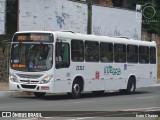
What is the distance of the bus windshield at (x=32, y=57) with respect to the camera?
834 inches

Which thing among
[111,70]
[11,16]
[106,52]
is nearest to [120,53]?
[111,70]

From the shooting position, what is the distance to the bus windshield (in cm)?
2117

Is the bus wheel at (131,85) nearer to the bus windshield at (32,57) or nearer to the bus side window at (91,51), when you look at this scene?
the bus side window at (91,51)

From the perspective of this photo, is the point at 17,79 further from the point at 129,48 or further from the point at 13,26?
the point at 13,26

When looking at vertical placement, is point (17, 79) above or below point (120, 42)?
below

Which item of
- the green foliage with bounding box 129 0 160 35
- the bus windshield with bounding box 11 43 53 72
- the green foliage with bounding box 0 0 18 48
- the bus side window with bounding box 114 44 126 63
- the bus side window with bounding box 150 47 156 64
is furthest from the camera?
the green foliage with bounding box 129 0 160 35

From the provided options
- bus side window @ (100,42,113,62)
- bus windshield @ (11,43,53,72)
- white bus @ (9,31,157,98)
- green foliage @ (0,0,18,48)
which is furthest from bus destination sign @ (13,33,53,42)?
green foliage @ (0,0,18,48)

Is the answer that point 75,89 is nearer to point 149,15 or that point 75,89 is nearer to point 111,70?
point 111,70

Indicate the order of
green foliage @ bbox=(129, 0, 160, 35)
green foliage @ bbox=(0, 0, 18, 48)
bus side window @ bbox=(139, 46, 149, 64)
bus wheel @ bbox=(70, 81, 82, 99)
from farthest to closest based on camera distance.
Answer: green foliage @ bbox=(129, 0, 160, 35), green foliage @ bbox=(0, 0, 18, 48), bus side window @ bbox=(139, 46, 149, 64), bus wheel @ bbox=(70, 81, 82, 99)

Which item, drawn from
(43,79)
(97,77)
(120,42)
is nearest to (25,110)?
(43,79)

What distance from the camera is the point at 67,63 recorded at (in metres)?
21.9

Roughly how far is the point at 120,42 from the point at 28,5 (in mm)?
7278

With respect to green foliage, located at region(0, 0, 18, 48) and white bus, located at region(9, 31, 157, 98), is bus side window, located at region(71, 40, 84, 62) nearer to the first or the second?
white bus, located at region(9, 31, 157, 98)

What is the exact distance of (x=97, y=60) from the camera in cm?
2425
